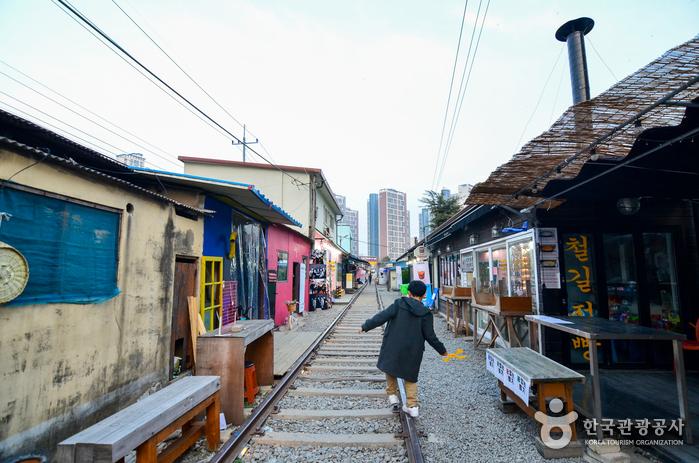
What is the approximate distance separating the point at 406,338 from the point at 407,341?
0.04 metres

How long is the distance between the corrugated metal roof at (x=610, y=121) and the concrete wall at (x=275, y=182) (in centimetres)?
1470

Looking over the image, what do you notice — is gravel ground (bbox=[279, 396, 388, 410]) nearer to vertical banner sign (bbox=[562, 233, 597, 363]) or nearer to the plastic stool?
the plastic stool

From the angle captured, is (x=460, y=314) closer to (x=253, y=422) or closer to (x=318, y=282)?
(x=253, y=422)

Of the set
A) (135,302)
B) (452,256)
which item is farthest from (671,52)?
(452,256)

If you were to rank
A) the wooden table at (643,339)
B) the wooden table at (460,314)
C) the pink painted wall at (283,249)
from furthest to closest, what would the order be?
1. the pink painted wall at (283,249)
2. the wooden table at (460,314)
3. the wooden table at (643,339)

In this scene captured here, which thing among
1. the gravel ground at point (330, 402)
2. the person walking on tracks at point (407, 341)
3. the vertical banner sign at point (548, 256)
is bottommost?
the gravel ground at point (330, 402)

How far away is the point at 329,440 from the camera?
12.3 feet

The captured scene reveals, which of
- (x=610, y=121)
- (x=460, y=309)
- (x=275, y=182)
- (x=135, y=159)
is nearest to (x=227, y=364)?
(x=610, y=121)

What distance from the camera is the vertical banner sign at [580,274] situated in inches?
240

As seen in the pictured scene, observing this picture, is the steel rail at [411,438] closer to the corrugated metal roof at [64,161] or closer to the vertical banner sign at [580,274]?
the vertical banner sign at [580,274]

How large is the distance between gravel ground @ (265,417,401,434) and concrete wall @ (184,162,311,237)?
14.8 m

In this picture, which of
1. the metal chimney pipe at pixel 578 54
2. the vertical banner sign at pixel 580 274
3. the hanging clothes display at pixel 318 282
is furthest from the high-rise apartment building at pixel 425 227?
the vertical banner sign at pixel 580 274

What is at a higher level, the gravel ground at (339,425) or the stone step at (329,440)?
the stone step at (329,440)

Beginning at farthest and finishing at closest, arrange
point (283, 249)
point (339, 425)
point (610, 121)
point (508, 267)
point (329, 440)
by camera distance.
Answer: point (283, 249), point (508, 267), point (339, 425), point (329, 440), point (610, 121)
